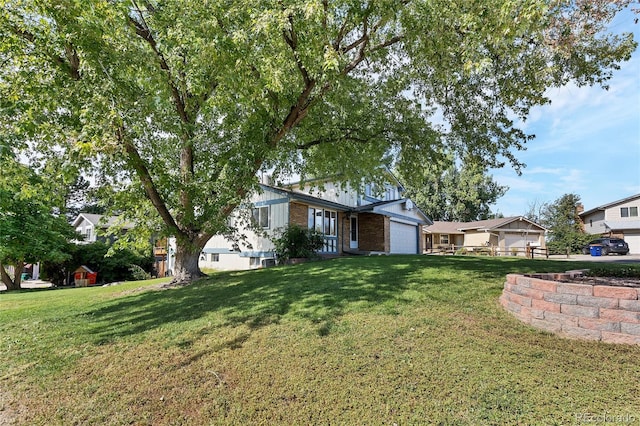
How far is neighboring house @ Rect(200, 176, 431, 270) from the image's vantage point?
1596 cm

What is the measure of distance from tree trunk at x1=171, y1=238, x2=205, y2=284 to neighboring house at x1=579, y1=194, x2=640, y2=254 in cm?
4009

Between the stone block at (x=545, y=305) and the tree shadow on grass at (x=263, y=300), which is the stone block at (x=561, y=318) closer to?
the stone block at (x=545, y=305)

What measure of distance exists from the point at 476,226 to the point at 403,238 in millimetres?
16229

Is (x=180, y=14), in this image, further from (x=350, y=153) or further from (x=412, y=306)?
(x=412, y=306)

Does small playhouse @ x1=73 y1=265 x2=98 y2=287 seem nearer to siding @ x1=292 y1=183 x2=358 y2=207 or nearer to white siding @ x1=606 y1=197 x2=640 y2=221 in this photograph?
siding @ x1=292 y1=183 x2=358 y2=207

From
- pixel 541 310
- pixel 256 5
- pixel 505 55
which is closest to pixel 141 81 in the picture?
pixel 256 5

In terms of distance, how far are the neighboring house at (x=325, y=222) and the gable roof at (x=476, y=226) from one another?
13804mm

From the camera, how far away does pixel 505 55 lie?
7176 millimetres

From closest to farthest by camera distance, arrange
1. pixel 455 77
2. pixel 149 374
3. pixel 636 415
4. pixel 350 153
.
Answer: pixel 636 415, pixel 149 374, pixel 455 77, pixel 350 153

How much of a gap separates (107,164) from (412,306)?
25.5 ft

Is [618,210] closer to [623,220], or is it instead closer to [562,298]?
[623,220]

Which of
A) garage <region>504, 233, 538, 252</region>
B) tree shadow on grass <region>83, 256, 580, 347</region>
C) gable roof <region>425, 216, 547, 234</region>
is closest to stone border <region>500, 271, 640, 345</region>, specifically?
tree shadow on grass <region>83, 256, 580, 347</region>

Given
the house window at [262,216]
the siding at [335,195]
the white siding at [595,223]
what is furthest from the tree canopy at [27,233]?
the white siding at [595,223]

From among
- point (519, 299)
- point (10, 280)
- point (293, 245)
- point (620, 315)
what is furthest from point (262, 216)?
point (620, 315)
